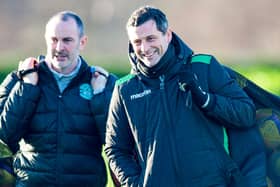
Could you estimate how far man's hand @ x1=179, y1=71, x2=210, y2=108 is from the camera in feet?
19.4

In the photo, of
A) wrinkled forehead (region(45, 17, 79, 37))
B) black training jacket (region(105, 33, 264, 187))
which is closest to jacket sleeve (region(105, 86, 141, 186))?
black training jacket (region(105, 33, 264, 187))

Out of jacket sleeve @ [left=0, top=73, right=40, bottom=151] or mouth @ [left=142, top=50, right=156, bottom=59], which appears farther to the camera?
jacket sleeve @ [left=0, top=73, right=40, bottom=151]

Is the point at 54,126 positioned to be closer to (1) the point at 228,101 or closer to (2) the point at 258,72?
(1) the point at 228,101

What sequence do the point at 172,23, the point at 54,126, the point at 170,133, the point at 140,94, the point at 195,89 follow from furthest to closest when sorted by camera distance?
the point at 172,23 → the point at 54,126 → the point at 140,94 → the point at 170,133 → the point at 195,89

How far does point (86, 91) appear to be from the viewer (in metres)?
6.88

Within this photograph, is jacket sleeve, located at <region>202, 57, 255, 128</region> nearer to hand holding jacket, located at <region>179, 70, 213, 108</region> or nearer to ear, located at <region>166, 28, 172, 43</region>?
hand holding jacket, located at <region>179, 70, 213, 108</region>

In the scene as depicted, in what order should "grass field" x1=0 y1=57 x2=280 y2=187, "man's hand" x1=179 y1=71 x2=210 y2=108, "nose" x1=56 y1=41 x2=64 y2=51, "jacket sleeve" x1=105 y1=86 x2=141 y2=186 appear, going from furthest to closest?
"grass field" x1=0 y1=57 x2=280 y2=187, "nose" x1=56 y1=41 x2=64 y2=51, "jacket sleeve" x1=105 y1=86 x2=141 y2=186, "man's hand" x1=179 y1=71 x2=210 y2=108

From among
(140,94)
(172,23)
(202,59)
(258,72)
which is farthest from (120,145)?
(172,23)

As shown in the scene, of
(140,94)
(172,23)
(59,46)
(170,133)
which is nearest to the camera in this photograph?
(170,133)

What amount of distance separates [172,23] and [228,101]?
18631 millimetres

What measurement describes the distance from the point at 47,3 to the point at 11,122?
1882 centimetres

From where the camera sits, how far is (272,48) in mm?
23672

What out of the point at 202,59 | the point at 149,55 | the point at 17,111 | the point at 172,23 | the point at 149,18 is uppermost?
the point at 149,18

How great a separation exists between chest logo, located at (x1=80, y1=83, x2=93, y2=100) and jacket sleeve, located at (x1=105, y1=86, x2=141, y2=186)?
0.61 m
